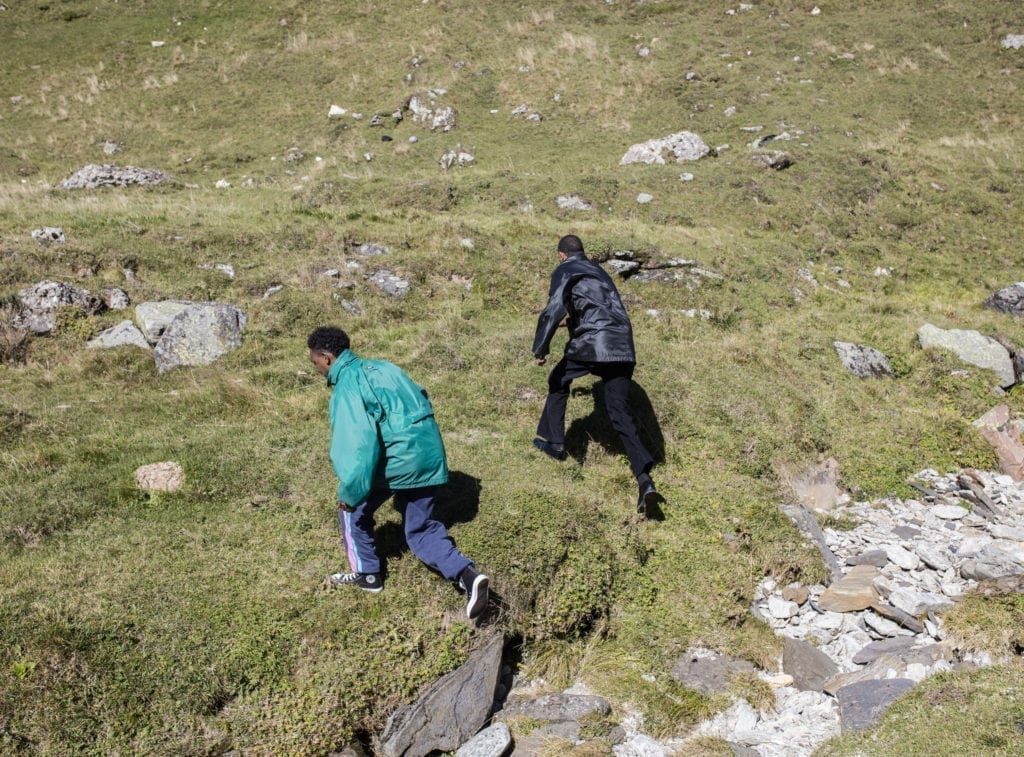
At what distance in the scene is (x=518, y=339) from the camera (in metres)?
12.4

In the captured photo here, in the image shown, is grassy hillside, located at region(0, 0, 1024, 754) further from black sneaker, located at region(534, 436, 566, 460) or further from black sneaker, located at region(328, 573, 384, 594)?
black sneaker, located at region(534, 436, 566, 460)

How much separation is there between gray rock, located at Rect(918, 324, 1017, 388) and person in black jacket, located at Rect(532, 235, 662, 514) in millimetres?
8275

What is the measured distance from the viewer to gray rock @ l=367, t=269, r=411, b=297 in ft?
46.3

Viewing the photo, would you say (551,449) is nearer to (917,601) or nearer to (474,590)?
(474,590)

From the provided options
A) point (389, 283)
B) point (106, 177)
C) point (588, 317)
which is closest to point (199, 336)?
point (389, 283)

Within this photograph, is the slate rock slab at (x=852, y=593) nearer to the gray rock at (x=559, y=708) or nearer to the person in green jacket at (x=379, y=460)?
the gray rock at (x=559, y=708)

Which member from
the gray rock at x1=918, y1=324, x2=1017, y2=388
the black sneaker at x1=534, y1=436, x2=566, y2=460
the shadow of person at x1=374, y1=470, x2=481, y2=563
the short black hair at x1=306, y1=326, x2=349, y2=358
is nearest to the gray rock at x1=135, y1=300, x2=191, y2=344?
the shadow of person at x1=374, y1=470, x2=481, y2=563

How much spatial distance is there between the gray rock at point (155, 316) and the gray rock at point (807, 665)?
34.0ft

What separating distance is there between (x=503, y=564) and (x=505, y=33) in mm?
32010

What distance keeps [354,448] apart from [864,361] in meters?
10.6

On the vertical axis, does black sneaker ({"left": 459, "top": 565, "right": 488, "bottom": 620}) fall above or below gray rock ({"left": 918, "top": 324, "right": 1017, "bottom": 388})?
above

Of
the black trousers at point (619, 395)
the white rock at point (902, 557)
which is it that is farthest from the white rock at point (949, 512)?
the black trousers at point (619, 395)

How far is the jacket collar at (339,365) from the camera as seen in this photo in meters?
6.08

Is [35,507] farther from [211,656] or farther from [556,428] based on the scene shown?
[556,428]
